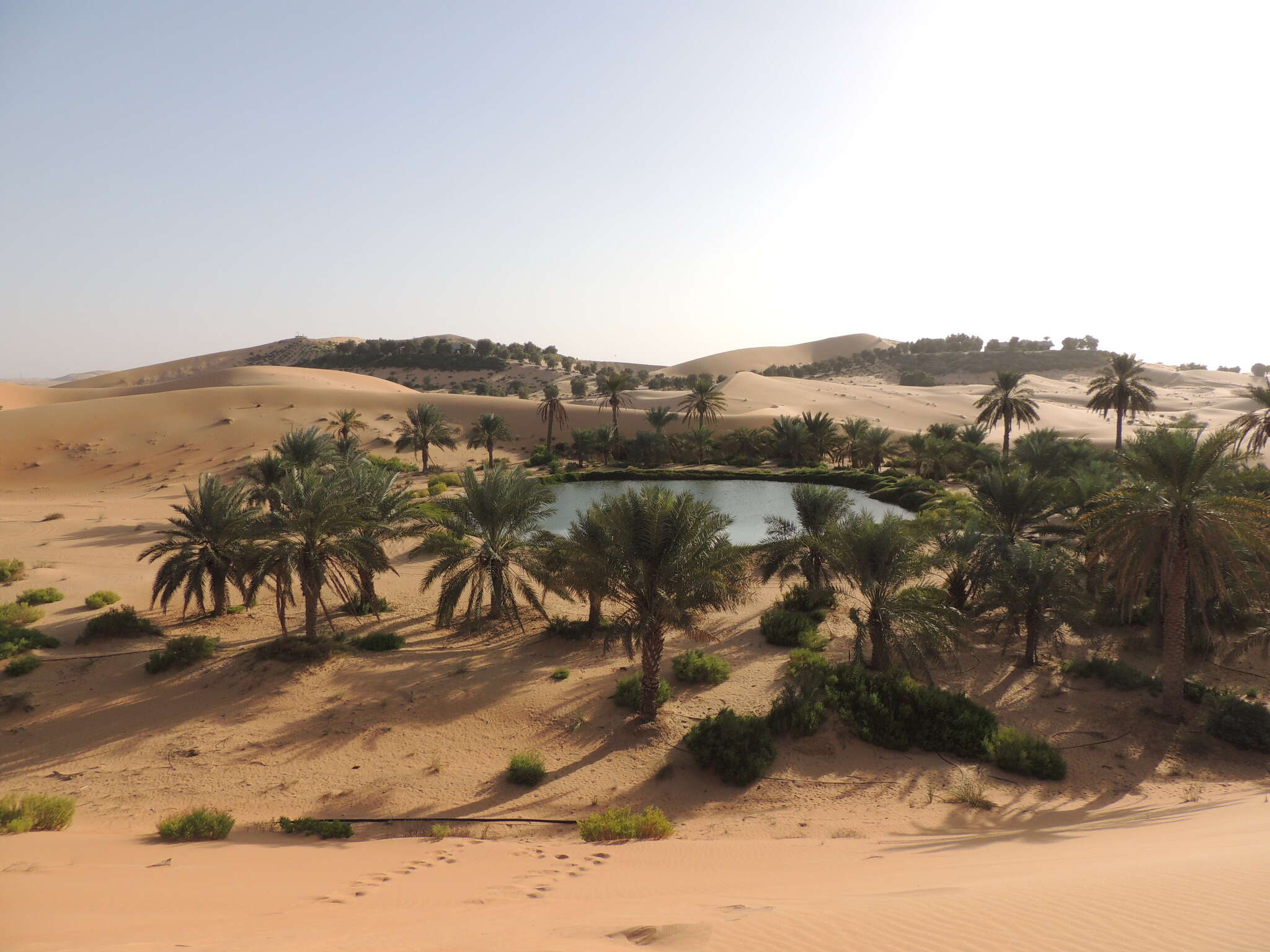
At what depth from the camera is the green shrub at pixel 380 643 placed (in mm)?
15695

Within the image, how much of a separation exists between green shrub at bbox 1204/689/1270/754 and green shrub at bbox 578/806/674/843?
427 inches

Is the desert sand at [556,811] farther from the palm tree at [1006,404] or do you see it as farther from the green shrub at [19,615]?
the palm tree at [1006,404]

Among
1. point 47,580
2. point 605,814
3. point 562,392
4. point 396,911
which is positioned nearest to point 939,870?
point 605,814

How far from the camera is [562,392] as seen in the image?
102000mm

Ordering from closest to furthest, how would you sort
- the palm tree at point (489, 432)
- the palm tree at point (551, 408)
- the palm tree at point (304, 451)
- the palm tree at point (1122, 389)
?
1. the palm tree at point (304, 451)
2. the palm tree at point (1122, 389)
3. the palm tree at point (489, 432)
4. the palm tree at point (551, 408)

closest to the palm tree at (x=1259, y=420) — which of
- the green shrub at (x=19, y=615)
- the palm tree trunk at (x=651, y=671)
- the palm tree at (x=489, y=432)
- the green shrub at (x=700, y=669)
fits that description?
the green shrub at (x=700, y=669)

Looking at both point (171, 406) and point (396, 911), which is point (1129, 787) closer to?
point (396, 911)

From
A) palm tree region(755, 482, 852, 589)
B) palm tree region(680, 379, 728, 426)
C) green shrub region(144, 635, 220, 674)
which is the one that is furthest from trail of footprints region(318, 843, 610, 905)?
palm tree region(680, 379, 728, 426)

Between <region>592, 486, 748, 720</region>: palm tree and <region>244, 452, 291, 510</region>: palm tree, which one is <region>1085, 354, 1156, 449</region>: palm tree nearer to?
<region>592, 486, 748, 720</region>: palm tree

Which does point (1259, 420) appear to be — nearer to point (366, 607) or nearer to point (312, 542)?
point (366, 607)

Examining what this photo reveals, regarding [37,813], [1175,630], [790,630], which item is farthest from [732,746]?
[37,813]

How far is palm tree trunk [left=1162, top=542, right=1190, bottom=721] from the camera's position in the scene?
42.0 ft

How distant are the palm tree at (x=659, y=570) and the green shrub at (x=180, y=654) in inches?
381

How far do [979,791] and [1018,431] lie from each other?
63004mm
